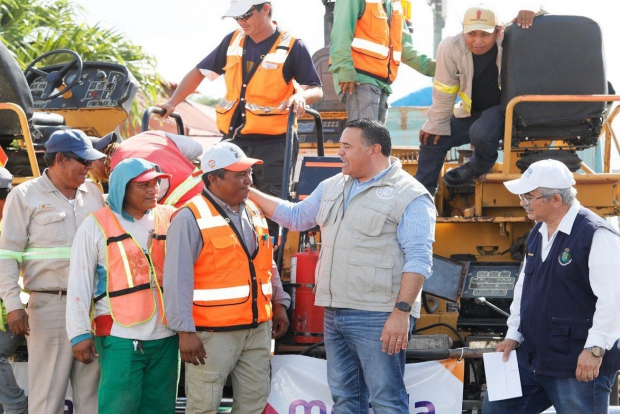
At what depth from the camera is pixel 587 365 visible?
15.0 ft

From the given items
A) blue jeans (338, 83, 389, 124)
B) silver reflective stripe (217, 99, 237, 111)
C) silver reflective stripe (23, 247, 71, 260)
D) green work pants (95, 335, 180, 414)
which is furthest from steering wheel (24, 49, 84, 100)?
green work pants (95, 335, 180, 414)

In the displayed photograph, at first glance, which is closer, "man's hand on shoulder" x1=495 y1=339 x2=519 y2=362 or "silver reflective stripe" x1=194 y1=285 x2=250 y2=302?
"man's hand on shoulder" x1=495 y1=339 x2=519 y2=362

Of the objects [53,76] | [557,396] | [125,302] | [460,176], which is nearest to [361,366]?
[557,396]

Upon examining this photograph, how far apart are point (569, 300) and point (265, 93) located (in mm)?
2802

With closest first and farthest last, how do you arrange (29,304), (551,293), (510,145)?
(551,293)
(29,304)
(510,145)

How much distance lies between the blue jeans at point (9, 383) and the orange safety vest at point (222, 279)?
4.44 feet

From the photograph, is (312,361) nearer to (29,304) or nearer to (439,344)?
(439,344)

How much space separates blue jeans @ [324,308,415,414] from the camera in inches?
196

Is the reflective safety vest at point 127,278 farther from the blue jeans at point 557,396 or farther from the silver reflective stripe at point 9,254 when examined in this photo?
the blue jeans at point 557,396

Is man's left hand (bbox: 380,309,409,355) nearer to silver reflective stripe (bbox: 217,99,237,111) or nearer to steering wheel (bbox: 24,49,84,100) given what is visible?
silver reflective stripe (bbox: 217,99,237,111)

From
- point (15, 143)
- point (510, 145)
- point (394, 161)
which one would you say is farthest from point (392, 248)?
point (15, 143)

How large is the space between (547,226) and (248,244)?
1548 millimetres

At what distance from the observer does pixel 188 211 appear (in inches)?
204

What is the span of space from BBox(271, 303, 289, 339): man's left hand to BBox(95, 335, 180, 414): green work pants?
1.90 ft
